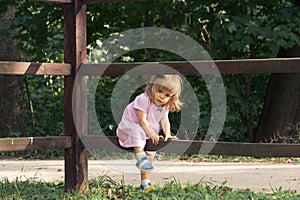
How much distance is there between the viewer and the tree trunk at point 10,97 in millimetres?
11516

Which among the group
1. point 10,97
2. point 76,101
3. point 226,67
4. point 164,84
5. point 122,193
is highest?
point 226,67

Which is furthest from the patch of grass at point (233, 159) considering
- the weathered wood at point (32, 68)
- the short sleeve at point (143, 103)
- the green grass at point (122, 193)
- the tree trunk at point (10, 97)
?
the weathered wood at point (32, 68)

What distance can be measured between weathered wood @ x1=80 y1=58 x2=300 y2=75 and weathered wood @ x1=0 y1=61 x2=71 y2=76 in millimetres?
211

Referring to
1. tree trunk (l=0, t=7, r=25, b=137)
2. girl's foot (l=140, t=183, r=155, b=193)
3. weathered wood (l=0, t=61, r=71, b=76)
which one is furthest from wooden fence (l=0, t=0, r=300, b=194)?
tree trunk (l=0, t=7, r=25, b=137)

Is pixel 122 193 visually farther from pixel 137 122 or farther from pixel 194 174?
pixel 194 174

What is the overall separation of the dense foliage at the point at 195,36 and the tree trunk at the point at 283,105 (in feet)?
1.58

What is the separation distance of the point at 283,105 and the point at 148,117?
582 centimetres

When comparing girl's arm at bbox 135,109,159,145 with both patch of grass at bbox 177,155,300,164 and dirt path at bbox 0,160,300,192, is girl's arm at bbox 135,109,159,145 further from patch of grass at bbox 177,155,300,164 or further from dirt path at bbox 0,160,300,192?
patch of grass at bbox 177,155,300,164

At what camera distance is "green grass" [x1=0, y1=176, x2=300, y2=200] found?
496 cm

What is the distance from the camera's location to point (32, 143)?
508 cm

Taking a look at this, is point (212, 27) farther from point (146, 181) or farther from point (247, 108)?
point (146, 181)

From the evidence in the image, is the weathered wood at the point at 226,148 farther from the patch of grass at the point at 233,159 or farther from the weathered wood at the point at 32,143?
the patch of grass at the point at 233,159

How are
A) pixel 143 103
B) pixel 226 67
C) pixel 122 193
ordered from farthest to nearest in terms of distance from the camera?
pixel 122 193
pixel 143 103
pixel 226 67

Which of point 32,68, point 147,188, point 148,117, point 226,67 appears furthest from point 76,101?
point 226,67
